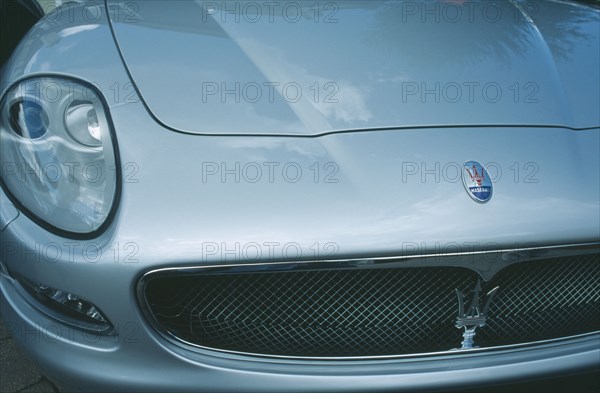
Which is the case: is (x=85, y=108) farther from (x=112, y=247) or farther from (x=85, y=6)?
(x=85, y=6)

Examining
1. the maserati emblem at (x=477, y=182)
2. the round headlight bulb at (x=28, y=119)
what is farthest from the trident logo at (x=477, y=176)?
the round headlight bulb at (x=28, y=119)

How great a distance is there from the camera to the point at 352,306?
1.50m

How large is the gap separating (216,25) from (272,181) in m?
0.68

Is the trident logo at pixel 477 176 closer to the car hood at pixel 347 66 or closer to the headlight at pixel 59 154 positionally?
the car hood at pixel 347 66

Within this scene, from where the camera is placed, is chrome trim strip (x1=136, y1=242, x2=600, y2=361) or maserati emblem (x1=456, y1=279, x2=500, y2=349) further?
maserati emblem (x1=456, y1=279, x2=500, y2=349)

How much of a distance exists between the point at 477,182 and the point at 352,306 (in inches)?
15.5

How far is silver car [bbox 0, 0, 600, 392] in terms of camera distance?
141 centimetres

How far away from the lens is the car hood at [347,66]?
166 centimetres

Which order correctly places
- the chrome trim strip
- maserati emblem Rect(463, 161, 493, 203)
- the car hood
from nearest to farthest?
the chrome trim strip < maserati emblem Rect(463, 161, 493, 203) < the car hood

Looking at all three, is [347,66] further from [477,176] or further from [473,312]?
[473,312]

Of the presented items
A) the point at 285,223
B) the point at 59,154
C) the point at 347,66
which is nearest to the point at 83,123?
the point at 59,154

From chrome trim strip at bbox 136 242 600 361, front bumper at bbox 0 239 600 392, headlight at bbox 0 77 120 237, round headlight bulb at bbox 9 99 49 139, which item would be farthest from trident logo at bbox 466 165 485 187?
round headlight bulb at bbox 9 99 49 139

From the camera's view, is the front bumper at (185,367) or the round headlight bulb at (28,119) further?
the round headlight bulb at (28,119)

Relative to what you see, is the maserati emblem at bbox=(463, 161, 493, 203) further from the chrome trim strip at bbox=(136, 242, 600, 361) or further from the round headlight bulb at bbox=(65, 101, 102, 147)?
the round headlight bulb at bbox=(65, 101, 102, 147)
